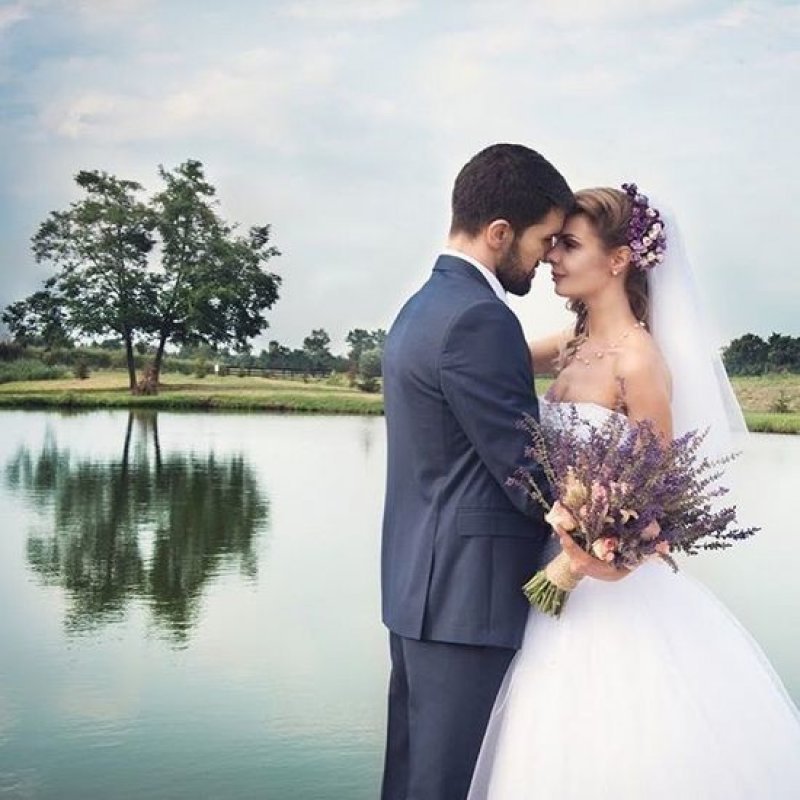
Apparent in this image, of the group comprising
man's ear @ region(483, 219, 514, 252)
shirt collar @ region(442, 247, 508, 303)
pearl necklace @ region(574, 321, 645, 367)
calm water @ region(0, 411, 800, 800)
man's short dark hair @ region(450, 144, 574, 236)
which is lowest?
calm water @ region(0, 411, 800, 800)

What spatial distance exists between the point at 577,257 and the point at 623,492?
885 mm

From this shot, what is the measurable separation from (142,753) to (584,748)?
8.38ft

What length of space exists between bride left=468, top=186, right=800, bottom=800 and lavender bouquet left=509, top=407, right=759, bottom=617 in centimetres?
9

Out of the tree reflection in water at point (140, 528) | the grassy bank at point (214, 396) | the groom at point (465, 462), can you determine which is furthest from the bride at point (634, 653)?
the grassy bank at point (214, 396)

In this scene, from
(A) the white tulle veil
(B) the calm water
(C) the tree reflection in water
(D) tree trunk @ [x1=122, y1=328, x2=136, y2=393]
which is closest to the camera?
(A) the white tulle veil

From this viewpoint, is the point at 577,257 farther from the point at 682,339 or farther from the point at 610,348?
the point at 682,339

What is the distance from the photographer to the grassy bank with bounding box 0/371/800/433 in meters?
36.2

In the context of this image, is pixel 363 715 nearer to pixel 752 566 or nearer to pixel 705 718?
pixel 705 718

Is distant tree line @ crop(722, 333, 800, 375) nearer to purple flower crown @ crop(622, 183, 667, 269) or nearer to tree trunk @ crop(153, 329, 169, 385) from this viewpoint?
tree trunk @ crop(153, 329, 169, 385)

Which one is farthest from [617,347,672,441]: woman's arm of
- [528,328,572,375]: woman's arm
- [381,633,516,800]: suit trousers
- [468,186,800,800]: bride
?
[381,633,516,800]: suit trousers

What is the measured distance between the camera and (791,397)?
36406 millimetres

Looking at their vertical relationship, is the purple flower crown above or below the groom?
above

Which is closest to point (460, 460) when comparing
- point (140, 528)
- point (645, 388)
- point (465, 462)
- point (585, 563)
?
point (465, 462)

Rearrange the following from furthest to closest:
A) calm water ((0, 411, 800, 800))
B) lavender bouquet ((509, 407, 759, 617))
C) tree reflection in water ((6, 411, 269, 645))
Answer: tree reflection in water ((6, 411, 269, 645)), calm water ((0, 411, 800, 800)), lavender bouquet ((509, 407, 759, 617))
